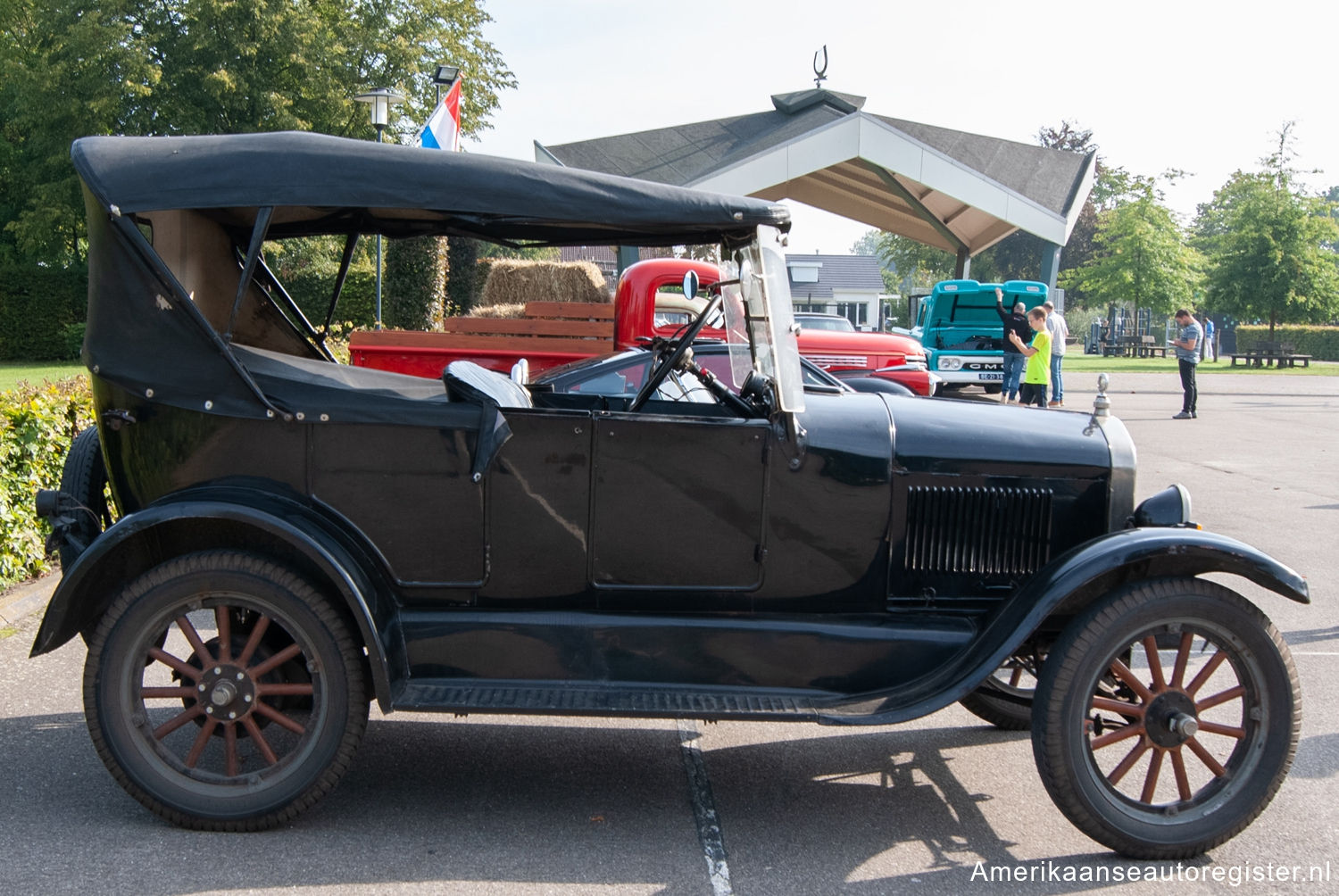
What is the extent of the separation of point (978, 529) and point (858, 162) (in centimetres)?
1803

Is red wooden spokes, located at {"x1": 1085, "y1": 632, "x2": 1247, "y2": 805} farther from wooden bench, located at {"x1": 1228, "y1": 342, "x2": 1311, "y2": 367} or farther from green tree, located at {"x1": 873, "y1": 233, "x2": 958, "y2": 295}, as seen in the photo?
green tree, located at {"x1": 873, "y1": 233, "x2": 958, "y2": 295}

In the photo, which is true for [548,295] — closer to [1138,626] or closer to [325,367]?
[325,367]

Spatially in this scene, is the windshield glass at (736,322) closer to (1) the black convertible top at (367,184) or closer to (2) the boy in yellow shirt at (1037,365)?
(1) the black convertible top at (367,184)

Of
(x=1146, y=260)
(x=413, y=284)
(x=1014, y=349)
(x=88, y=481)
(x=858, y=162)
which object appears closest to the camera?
(x=88, y=481)

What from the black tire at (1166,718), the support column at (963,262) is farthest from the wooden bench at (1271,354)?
the black tire at (1166,718)

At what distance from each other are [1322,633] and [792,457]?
408 centimetres

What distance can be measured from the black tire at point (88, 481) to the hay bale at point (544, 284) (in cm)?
1000

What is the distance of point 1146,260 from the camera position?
42688 mm

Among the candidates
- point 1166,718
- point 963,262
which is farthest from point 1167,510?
point 963,262

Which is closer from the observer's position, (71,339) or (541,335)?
(541,335)

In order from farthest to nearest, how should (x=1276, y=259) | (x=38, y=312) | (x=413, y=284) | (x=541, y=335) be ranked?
1. (x=1276, y=259)
2. (x=38, y=312)
3. (x=413, y=284)
4. (x=541, y=335)

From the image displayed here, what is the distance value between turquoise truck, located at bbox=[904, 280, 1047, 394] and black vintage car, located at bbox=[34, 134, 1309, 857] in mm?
16258

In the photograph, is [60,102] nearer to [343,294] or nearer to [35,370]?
[35,370]

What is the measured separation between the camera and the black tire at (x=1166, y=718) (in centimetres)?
315
